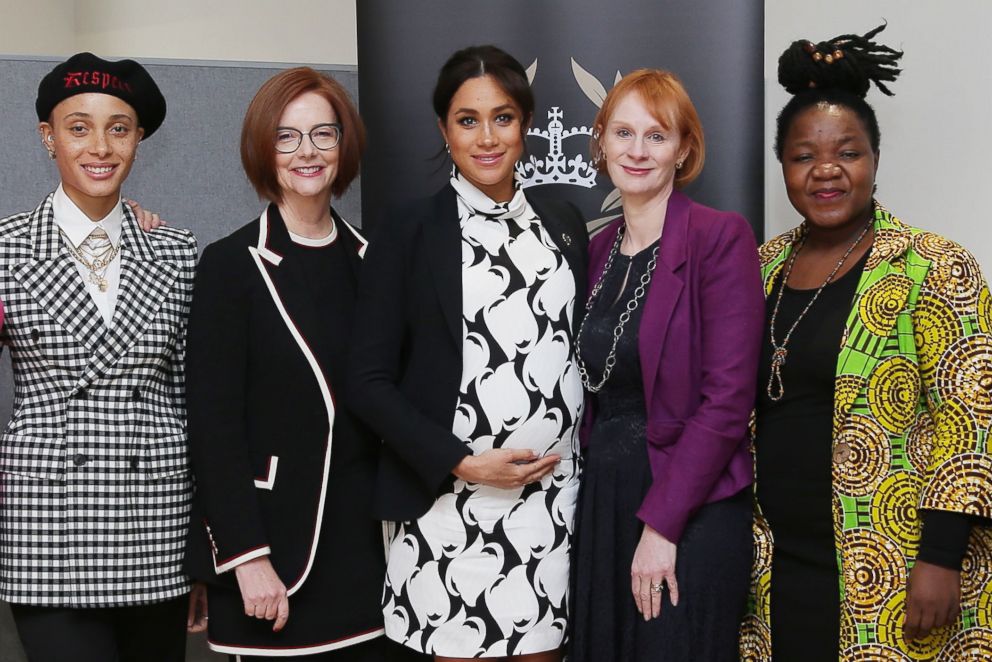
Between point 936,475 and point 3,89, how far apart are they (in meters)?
2.39

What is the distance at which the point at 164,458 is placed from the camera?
2102 mm

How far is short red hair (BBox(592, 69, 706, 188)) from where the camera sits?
2055 millimetres

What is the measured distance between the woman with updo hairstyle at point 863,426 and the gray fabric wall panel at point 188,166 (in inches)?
60.8

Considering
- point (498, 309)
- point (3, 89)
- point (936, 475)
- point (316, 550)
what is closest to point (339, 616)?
point (316, 550)

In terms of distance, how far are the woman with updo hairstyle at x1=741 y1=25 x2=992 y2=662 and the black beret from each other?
1352mm

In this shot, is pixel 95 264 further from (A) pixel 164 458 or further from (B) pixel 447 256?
(B) pixel 447 256

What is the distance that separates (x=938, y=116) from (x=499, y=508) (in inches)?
67.6

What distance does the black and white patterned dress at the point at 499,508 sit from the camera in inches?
80.1

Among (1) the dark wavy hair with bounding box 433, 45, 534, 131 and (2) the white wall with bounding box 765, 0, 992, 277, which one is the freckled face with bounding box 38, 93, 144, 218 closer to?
(1) the dark wavy hair with bounding box 433, 45, 534, 131

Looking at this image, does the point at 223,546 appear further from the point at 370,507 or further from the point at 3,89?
the point at 3,89

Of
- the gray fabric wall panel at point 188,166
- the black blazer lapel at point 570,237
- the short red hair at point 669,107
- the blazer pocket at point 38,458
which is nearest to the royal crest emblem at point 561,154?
the black blazer lapel at point 570,237

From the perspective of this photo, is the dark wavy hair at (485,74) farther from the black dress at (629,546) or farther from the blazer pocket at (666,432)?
the blazer pocket at (666,432)

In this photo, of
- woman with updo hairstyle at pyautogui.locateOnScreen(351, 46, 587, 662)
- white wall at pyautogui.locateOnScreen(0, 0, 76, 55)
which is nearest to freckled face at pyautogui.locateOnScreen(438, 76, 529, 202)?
woman with updo hairstyle at pyautogui.locateOnScreen(351, 46, 587, 662)

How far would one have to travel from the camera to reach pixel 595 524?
6.73ft
